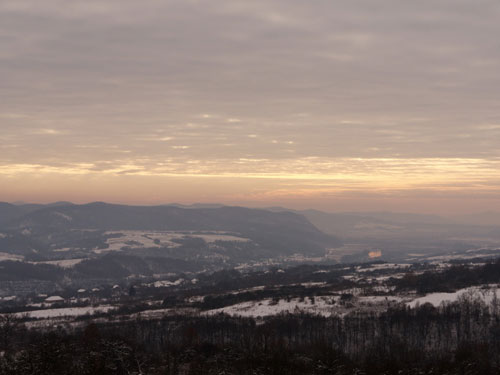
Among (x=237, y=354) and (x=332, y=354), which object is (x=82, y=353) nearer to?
(x=237, y=354)

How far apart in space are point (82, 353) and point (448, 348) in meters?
117

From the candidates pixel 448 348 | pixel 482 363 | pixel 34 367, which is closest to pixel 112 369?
pixel 34 367

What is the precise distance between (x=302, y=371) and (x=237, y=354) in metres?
32.8

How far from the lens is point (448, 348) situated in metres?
193

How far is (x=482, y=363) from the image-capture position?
14838 centimetres

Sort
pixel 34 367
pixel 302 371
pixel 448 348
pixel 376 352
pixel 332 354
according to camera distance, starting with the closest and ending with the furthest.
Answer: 1. pixel 34 367
2. pixel 302 371
3. pixel 332 354
4. pixel 376 352
5. pixel 448 348

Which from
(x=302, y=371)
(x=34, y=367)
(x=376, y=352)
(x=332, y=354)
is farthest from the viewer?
(x=376, y=352)

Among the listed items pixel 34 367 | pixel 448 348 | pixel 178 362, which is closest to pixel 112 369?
pixel 34 367

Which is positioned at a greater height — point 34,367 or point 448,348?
point 34,367

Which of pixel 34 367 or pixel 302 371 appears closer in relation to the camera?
pixel 34 367

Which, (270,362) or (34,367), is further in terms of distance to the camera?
(270,362)

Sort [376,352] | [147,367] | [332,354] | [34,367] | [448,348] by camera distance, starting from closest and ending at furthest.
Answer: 1. [34,367]
2. [147,367]
3. [332,354]
4. [376,352]
5. [448,348]

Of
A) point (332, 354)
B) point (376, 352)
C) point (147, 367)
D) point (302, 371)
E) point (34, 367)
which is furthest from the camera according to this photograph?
point (376, 352)

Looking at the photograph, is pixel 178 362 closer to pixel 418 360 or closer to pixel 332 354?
pixel 332 354
